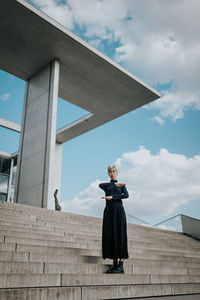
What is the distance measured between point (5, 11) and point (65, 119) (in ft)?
36.5

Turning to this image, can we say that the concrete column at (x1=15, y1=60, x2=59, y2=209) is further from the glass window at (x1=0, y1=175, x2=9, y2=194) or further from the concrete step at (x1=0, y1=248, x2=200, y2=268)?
the glass window at (x1=0, y1=175, x2=9, y2=194)

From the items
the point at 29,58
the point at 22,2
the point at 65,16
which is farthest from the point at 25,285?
the point at 29,58

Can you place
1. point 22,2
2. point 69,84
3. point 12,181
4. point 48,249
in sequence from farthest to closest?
point 12,181 → point 69,84 → point 22,2 → point 48,249

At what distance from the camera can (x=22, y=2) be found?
13680 mm

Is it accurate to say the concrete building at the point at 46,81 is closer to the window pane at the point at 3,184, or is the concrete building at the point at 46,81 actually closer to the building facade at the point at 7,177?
the building facade at the point at 7,177

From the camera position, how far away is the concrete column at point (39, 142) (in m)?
15.6

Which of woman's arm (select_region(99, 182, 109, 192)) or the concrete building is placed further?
the concrete building

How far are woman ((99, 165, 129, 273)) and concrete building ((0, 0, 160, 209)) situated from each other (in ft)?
35.2

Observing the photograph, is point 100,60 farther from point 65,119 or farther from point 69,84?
point 65,119

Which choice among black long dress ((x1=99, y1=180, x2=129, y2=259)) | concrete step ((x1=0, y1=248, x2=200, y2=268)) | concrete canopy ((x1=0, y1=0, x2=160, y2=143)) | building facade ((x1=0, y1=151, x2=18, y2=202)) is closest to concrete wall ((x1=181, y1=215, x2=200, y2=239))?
concrete step ((x1=0, y1=248, x2=200, y2=268))

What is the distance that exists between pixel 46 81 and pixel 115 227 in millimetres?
14929

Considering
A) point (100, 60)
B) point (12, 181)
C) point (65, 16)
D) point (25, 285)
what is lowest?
point (25, 285)

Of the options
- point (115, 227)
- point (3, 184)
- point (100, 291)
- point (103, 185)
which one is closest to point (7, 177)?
point (3, 184)

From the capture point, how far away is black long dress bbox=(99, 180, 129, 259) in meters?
4.35
